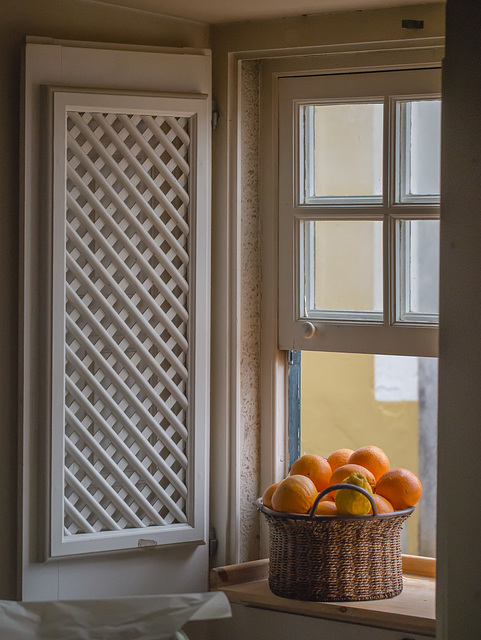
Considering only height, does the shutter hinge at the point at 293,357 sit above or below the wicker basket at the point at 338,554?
above

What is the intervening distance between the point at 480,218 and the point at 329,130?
1.26m

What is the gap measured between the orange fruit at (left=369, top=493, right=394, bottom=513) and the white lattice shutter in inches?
20.5

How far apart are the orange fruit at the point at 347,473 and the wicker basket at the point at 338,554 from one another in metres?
0.13

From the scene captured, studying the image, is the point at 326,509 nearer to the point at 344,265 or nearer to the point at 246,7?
the point at 344,265

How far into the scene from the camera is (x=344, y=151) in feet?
7.66

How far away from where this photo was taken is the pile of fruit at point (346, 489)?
201 cm

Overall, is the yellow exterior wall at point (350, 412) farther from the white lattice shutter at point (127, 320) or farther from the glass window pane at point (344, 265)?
the white lattice shutter at point (127, 320)

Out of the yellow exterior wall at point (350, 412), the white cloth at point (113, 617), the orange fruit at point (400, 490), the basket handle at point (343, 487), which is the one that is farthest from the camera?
the yellow exterior wall at point (350, 412)

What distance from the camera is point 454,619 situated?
1192 millimetres

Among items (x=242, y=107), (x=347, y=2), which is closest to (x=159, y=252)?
(x=242, y=107)

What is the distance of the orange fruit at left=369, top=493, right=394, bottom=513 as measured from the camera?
2.02 m

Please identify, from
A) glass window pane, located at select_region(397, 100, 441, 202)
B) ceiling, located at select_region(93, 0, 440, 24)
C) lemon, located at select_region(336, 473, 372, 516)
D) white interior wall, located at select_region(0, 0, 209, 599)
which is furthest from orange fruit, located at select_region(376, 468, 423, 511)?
ceiling, located at select_region(93, 0, 440, 24)

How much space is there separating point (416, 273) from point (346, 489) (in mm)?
678

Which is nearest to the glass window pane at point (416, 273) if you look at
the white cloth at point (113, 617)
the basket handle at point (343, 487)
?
the basket handle at point (343, 487)
